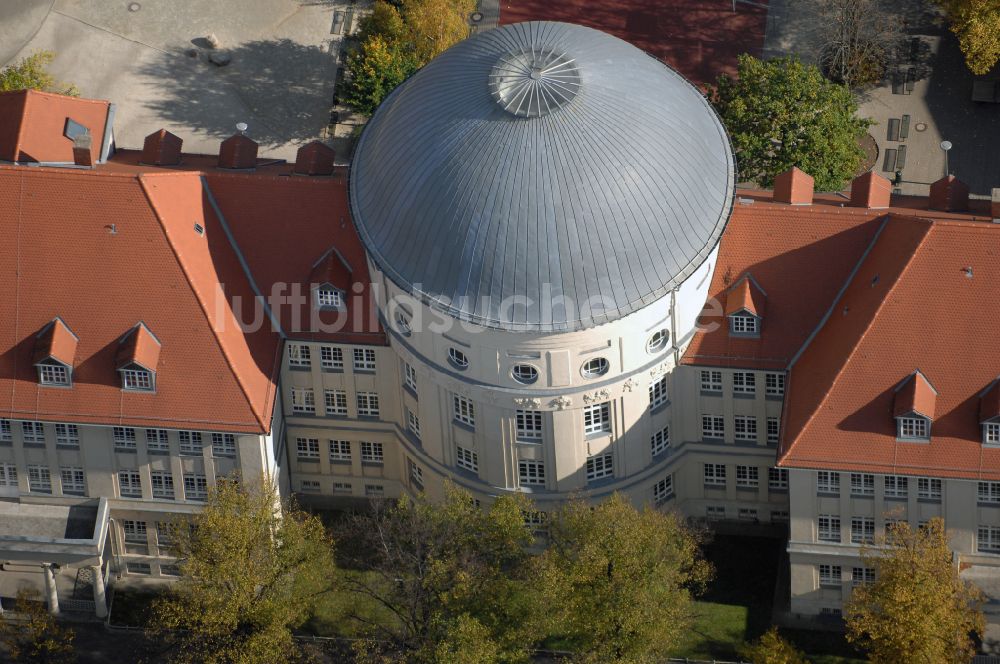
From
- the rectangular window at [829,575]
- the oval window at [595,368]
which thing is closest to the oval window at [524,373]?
the oval window at [595,368]

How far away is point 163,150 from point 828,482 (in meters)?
44.7

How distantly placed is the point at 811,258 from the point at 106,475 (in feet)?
141

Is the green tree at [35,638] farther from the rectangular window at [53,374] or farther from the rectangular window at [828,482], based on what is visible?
the rectangular window at [828,482]

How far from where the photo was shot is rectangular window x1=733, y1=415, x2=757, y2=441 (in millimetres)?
131375

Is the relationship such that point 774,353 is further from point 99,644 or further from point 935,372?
point 99,644

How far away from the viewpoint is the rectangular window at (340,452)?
447 ft

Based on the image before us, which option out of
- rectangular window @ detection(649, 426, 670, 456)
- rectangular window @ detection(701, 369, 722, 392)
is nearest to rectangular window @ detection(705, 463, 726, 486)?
rectangular window @ detection(649, 426, 670, 456)

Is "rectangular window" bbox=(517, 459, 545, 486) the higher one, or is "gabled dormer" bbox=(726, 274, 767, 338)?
"gabled dormer" bbox=(726, 274, 767, 338)

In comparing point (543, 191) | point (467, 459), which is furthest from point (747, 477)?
point (543, 191)

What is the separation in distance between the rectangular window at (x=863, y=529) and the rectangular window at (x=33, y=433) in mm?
46970

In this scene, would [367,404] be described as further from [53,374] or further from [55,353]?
[55,353]

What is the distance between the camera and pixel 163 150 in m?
137

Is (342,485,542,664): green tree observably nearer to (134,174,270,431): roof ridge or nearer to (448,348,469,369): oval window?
(448,348,469,369): oval window

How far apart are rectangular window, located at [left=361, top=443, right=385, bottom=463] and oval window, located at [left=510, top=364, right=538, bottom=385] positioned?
14367 millimetres
